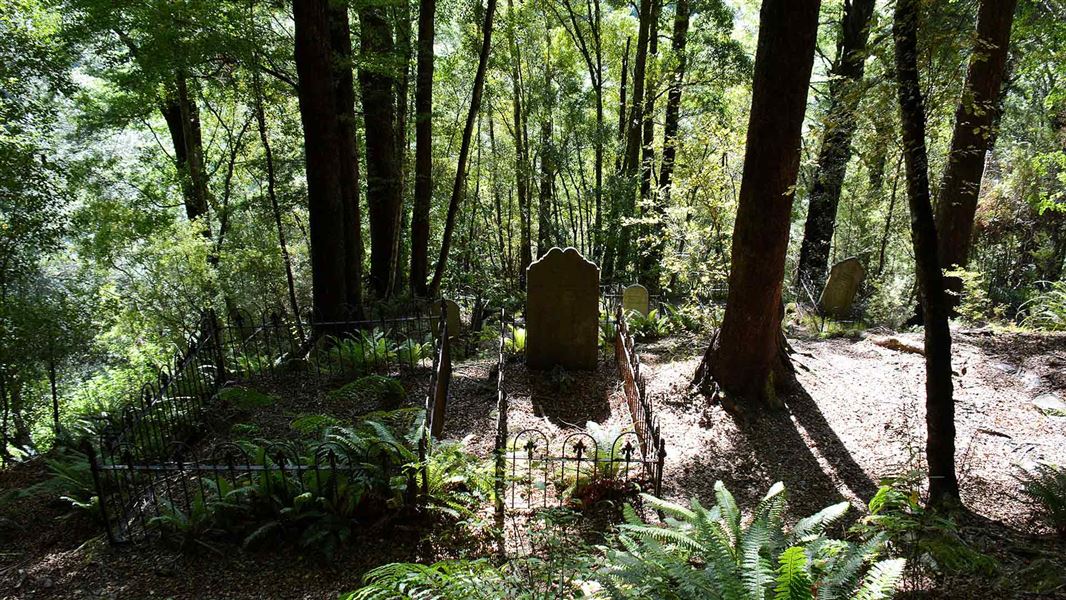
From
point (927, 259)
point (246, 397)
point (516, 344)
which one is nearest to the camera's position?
point (927, 259)

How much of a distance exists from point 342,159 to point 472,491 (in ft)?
23.2

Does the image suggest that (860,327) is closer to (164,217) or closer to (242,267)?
(242,267)

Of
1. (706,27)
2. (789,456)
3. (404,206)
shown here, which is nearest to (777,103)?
(789,456)

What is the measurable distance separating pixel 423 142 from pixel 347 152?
263 cm

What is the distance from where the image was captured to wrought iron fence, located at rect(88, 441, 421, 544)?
14.0 ft

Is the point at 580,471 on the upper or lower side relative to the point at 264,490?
lower

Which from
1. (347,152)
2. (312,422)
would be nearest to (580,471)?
(312,422)

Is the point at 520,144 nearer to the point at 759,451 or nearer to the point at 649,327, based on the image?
the point at 649,327

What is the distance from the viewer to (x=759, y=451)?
602 centimetres

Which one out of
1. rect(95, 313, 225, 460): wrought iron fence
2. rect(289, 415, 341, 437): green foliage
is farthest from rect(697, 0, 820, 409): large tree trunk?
rect(95, 313, 225, 460): wrought iron fence

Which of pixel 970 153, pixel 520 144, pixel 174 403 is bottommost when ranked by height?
pixel 174 403

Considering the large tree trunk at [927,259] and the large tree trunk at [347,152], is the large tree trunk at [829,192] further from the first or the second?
the large tree trunk at [347,152]

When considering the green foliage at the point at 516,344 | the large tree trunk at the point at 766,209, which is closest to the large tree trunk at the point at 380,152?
the green foliage at the point at 516,344

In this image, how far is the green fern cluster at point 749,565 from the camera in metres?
2.72
